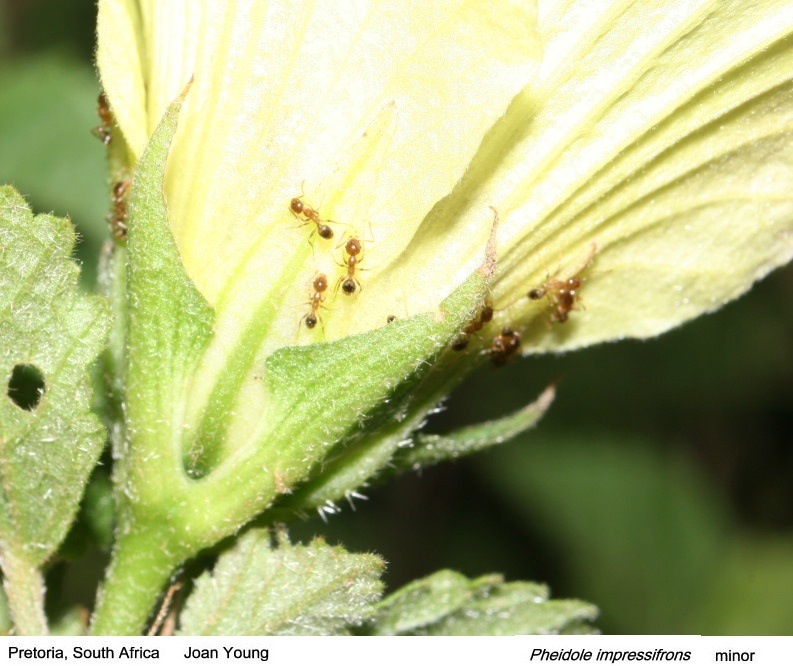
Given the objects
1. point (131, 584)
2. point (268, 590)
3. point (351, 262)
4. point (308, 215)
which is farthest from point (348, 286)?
point (131, 584)

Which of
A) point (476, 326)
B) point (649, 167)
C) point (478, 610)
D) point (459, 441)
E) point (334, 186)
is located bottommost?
point (478, 610)

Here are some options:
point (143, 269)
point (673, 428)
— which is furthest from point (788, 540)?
point (143, 269)

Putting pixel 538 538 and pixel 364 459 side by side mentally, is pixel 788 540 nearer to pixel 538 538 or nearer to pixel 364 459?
pixel 538 538

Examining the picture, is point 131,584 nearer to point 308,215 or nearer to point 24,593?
point 24,593

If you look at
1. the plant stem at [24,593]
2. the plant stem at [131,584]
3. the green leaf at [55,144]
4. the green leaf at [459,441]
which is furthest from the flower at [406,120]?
the green leaf at [55,144]

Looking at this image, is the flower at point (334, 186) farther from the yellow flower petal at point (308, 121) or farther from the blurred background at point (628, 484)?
the blurred background at point (628, 484)

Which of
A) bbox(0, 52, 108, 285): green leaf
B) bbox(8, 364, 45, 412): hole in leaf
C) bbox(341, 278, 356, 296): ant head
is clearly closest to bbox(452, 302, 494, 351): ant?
bbox(341, 278, 356, 296): ant head
